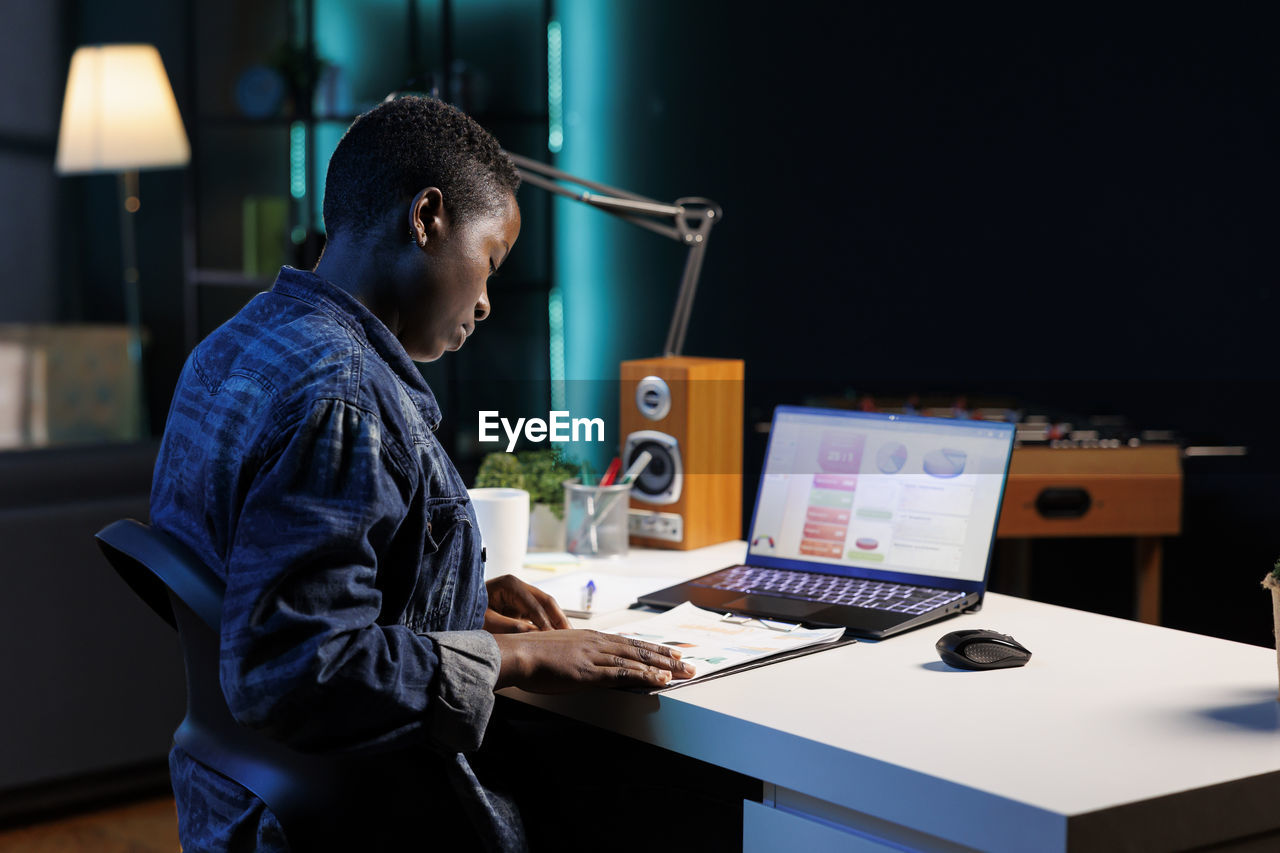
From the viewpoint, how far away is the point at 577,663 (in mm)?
1139

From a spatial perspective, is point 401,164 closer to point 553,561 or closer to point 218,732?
point 218,732

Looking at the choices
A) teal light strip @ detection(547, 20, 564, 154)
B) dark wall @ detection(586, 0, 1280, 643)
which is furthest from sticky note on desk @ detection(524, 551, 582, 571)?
teal light strip @ detection(547, 20, 564, 154)

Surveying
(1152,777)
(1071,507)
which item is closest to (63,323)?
(1071,507)

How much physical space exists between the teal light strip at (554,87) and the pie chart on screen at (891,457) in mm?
3293

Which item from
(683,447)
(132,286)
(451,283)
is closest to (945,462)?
(683,447)

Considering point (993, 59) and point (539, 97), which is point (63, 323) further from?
point (993, 59)

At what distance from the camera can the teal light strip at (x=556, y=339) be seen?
4.70 metres

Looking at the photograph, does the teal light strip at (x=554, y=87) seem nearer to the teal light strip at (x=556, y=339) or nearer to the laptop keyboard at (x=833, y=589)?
the teal light strip at (x=556, y=339)

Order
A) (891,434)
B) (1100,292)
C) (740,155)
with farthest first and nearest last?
(740,155) → (1100,292) → (891,434)

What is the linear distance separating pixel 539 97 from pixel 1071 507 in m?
2.69

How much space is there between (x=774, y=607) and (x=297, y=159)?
3.78 metres

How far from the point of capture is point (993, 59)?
352 cm

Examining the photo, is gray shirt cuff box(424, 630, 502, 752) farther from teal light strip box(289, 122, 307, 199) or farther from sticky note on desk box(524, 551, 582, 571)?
teal light strip box(289, 122, 307, 199)

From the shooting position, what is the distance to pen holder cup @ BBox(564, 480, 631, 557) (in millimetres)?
1818
